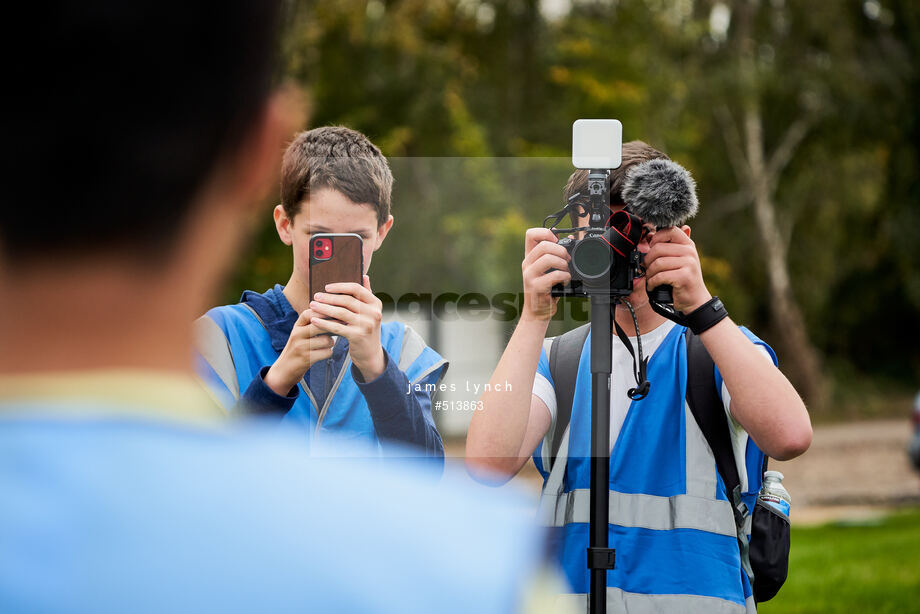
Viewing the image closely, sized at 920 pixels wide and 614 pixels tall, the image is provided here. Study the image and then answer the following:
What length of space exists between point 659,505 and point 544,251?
62 centimetres

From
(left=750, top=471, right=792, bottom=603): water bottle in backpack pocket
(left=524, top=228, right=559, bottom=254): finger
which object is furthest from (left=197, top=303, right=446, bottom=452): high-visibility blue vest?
(left=750, top=471, right=792, bottom=603): water bottle in backpack pocket

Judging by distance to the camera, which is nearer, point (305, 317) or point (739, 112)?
point (305, 317)

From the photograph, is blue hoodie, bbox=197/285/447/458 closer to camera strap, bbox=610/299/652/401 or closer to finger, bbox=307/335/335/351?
finger, bbox=307/335/335/351

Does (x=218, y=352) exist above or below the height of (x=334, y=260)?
below

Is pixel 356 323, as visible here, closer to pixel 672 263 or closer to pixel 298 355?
pixel 298 355

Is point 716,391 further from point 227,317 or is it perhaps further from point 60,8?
point 60,8

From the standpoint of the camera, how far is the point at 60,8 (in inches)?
23.4

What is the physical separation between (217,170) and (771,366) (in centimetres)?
164

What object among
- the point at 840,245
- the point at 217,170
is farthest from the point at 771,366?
the point at 840,245

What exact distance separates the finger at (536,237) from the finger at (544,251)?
0.02m

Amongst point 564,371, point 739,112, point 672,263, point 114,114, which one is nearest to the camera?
point 114,114

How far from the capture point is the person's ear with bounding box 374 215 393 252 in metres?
2.28

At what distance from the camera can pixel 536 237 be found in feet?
7.36

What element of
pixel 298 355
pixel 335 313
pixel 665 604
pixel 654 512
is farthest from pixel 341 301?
pixel 665 604
